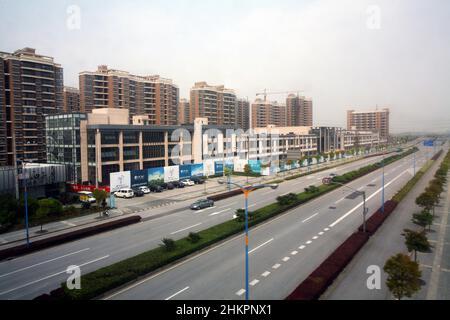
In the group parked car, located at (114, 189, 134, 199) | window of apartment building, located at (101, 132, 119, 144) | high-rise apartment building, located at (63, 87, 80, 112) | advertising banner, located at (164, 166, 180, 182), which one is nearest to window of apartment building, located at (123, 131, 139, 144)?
window of apartment building, located at (101, 132, 119, 144)

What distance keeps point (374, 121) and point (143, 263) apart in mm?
198904

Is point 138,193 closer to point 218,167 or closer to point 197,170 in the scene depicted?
point 197,170

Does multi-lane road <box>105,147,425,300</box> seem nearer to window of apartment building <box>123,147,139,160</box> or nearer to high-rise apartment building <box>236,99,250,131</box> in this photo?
window of apartment building <box>123,147,139,160</box>

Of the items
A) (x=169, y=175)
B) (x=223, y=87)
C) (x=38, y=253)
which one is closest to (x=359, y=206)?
(x=169, y=175)

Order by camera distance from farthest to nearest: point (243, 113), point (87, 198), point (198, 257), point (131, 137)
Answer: point (243, 113) → point (131, 137) → point (87, 198) → point (198, 257)

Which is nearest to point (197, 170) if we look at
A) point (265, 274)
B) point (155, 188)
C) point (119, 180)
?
point (155, 188)

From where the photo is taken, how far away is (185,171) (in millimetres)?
53656

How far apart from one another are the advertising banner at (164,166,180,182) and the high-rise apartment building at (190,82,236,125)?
145 ft

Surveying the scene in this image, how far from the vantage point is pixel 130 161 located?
50438 mm

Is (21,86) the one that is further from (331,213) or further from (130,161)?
(331,213)
